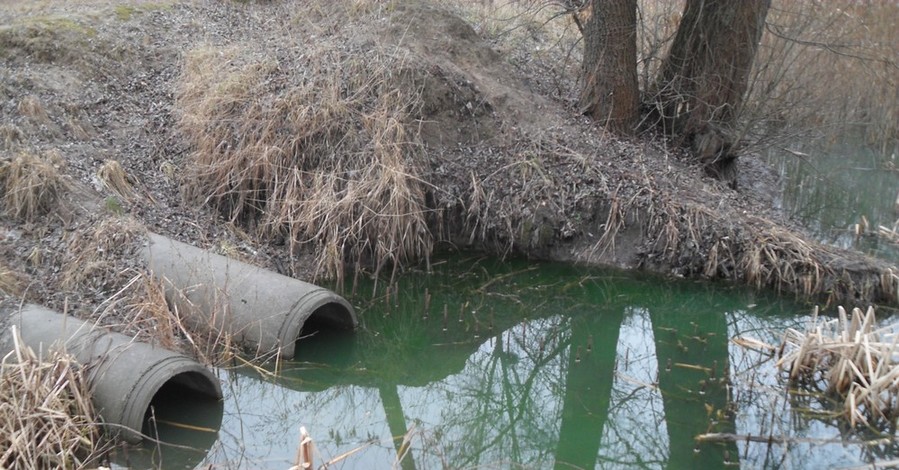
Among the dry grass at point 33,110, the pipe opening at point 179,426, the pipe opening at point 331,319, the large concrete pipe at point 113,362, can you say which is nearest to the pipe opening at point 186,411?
the pipe opening at point 179,426

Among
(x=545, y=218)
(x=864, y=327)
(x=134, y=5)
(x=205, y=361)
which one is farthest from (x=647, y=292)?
(x=134, y=5)

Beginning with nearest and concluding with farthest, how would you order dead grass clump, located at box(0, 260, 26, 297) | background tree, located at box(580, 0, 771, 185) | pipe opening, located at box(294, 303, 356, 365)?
dead grass clump, located at box(0, 260, 26, 297) < pipe opening, located at box(294, 303, 356, 365) < background tree, located at box(580, 0, 771, 185)

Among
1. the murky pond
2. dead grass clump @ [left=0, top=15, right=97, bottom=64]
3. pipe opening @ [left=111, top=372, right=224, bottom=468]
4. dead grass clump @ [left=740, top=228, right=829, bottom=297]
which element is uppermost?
dead grass clump @ [left=0, top=15, right=97, bottom=64]

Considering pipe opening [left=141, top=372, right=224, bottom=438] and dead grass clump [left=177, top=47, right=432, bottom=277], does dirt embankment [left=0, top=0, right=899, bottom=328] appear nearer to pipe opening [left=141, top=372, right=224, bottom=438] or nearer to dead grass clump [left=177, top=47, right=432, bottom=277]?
dead grass clump [left=177, top=47, right=432, bottom=277]

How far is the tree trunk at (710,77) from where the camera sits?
10.3 metres

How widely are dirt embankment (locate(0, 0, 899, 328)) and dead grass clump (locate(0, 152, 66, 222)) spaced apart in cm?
2

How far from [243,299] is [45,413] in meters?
2.03

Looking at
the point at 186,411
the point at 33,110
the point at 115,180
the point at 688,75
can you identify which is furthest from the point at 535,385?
the point at 33,110

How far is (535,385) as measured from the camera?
7.41 metres

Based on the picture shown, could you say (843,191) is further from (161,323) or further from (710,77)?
(161,323)

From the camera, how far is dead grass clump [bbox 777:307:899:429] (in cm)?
624

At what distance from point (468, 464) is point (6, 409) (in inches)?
121

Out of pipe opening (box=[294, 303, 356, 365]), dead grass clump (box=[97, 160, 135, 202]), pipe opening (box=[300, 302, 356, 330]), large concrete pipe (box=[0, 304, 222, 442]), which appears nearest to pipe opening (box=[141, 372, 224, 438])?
large concrete pipe (box=[0, 304, 222, 442])

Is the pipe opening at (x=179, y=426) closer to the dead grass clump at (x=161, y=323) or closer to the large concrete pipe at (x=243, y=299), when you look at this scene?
the dead grass clump at (x=161, y=323)
